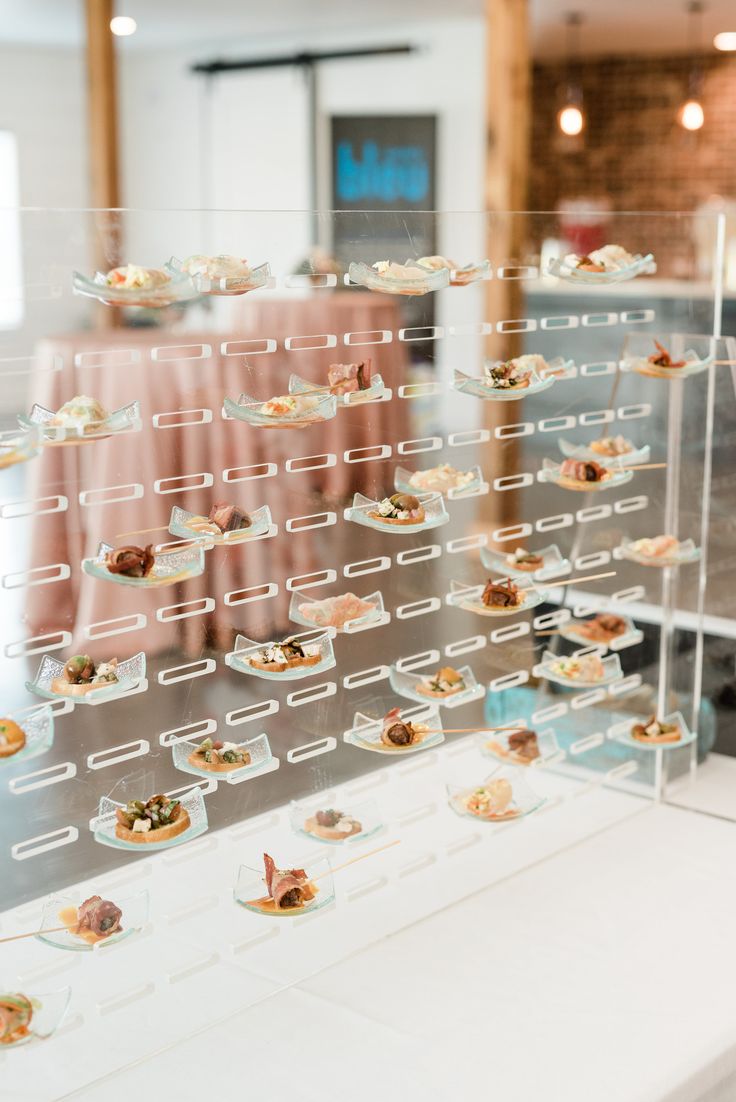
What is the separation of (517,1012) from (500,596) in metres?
0.62

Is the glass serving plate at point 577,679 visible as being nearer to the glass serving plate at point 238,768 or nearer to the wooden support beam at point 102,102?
the glass serving plate at point 238,768

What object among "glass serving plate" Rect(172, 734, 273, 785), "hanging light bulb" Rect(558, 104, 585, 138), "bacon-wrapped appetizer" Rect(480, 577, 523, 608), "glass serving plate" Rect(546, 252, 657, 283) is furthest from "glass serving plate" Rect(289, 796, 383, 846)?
"hanging light bulb" Rect(558, 104, 585, 138)

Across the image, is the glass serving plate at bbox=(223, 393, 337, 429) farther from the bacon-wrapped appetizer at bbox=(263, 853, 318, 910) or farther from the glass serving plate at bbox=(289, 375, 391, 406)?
the bacon-wrapped appetizer at bbox=(263, 853, 318, 910)

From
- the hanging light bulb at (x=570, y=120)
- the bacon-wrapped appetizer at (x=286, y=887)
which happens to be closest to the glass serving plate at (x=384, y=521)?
the bacon-wrapped appetizer at (x=286, y=887)

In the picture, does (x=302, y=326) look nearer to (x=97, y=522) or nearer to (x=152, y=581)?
(x=97, y=522)

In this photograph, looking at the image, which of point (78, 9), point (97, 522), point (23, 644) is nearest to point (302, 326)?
point (97, 522)

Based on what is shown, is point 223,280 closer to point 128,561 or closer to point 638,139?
point 128,561

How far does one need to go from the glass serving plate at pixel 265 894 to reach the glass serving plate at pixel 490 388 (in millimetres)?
711

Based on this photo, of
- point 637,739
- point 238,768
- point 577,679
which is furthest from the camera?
point 637,739

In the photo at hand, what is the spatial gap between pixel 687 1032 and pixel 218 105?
23.6 feet

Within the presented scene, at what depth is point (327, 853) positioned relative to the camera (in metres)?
1.84

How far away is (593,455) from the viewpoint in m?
2.14

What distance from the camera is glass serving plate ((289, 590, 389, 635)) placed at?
5.65ft

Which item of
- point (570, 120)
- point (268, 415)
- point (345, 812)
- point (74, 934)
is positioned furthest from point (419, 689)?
point (570, 120)
